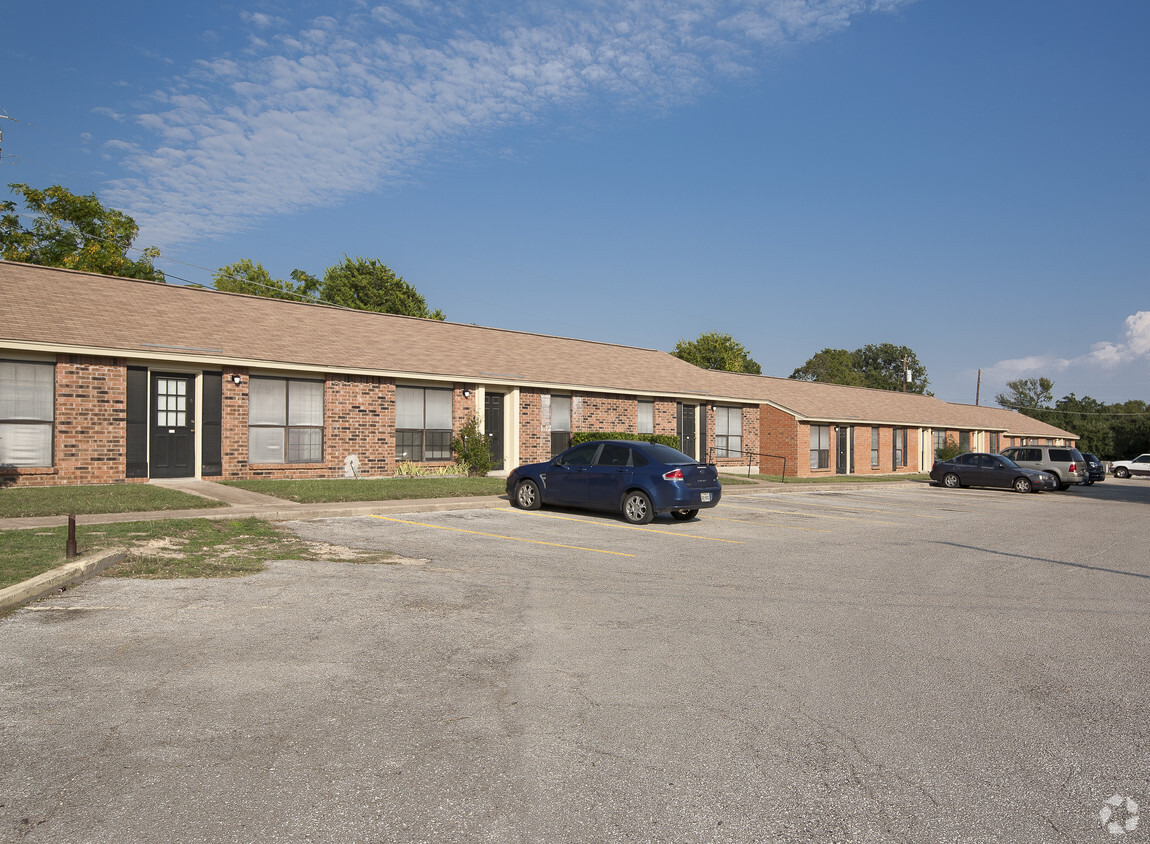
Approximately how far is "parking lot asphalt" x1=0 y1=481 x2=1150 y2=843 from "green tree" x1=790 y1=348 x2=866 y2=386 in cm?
10538

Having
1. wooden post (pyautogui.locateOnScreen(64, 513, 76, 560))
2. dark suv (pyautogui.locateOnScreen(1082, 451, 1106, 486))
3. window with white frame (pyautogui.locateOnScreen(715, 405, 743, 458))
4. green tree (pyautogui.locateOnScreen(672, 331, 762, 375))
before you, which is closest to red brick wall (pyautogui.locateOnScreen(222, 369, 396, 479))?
wooden post (pyautogui.locateOnScreen(64, 513, 76, 560))

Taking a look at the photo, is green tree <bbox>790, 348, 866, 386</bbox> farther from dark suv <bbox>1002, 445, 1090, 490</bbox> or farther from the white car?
dark suv <bbox>1002, 445, 1090, 490</bbox>

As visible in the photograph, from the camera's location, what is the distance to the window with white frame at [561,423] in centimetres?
2728

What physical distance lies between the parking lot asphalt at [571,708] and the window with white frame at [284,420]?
12183 millimetres

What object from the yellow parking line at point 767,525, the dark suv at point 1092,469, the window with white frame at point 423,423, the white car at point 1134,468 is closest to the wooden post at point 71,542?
the yellow parking line at point 767,525

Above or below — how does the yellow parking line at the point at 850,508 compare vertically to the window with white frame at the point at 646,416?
below

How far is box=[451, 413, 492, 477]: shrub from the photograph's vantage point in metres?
24.0

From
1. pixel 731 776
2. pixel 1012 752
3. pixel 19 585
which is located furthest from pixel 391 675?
pixel 19 585

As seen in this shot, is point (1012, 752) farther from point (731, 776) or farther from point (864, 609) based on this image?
point (864, 609)

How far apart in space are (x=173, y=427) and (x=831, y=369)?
4117 inches

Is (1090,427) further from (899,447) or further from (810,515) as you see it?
(810,515)

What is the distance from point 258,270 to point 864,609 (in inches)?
2181

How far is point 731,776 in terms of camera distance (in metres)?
3.92

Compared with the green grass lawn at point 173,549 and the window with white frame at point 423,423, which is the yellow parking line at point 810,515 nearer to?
the window with white frame at point 423,423
